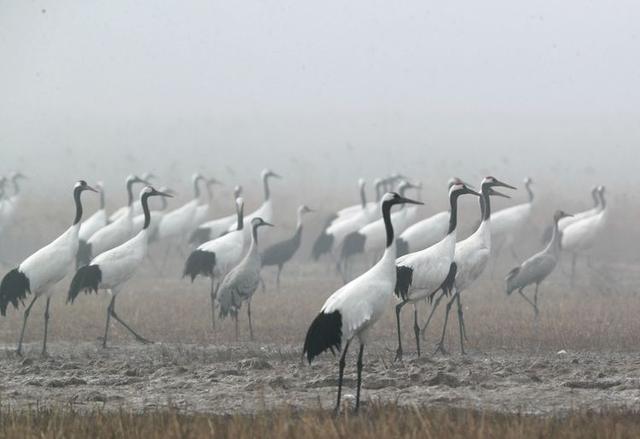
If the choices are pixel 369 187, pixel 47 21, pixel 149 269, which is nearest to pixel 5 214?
pixel 149 269

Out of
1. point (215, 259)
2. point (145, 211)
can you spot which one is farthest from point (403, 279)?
point (215, 259)

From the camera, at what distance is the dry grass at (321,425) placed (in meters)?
7.68

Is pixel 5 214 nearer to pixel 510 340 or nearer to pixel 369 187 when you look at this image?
pixel 510 340

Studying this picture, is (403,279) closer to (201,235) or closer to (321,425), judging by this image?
(321,425)

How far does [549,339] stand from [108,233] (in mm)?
8191

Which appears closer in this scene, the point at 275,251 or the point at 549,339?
the point at 549,339

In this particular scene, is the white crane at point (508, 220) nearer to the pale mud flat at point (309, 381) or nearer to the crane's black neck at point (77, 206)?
the crane's black neck at point (77, 206)

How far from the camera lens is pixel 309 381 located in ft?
34.2

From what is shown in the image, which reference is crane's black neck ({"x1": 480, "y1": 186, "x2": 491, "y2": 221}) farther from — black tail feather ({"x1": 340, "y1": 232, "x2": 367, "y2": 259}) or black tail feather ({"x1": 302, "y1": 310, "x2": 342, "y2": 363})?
black tail feather ({"x1": 340, "y1": 232, "x2": 367, "y2": 259})

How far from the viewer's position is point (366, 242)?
2100 cm

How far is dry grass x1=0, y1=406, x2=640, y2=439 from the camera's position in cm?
768

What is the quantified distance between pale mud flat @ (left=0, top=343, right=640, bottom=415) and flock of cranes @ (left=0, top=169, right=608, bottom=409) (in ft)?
1.85

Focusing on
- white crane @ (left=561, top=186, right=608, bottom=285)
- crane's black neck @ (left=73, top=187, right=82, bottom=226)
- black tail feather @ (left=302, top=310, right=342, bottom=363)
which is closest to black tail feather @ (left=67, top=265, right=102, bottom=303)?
crane's black neck @ (left=73, top=187, right=82, bottom=226)

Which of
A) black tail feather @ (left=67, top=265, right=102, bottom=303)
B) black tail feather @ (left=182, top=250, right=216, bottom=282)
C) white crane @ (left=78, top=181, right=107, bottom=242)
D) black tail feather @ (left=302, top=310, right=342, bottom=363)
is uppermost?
white crane @ (left=78, top=181, right=107, bottom=242)
